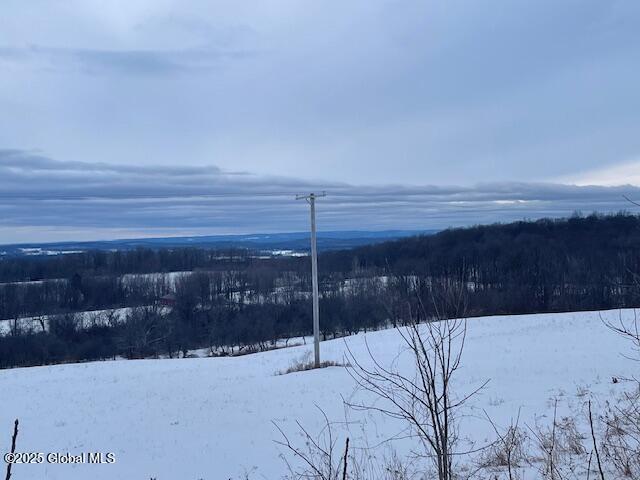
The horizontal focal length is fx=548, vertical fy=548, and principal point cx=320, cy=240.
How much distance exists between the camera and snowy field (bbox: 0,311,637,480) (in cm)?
732

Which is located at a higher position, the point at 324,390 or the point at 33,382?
the point at 324,390

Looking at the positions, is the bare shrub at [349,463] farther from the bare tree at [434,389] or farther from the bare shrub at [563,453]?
the bare shrub at [563,453]

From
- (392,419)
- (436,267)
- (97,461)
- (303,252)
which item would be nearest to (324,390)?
(392,419)

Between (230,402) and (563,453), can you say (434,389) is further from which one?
(230,402)

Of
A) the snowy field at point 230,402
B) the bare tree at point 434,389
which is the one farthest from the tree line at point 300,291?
the bare tree at point 434,389

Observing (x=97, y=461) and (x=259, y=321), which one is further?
(x=259, y=321)

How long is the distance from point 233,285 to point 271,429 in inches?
1950

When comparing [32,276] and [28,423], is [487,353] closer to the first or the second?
[28,423]

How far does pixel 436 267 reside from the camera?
49344 mm

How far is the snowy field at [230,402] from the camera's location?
732 cm

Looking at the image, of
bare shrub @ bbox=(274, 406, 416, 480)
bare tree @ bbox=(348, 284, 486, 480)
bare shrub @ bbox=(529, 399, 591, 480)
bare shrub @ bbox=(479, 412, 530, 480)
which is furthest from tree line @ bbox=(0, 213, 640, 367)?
bare tree @ bbox=(348, 284, 486, 480)

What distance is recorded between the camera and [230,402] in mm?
11320

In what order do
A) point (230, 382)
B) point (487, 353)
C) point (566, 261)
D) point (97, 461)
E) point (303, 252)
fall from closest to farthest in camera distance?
point (97, 461)
point (230, 382)
point (487, 353)
point (566, 261)
point (303, 252)

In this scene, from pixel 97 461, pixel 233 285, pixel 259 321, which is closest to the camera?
pixel 97 461
